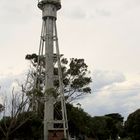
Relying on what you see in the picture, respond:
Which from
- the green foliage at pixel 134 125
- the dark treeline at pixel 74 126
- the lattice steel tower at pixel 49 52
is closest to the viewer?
the dark treeline at pixel 74 126

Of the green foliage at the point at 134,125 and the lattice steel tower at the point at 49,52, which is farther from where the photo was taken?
the green foliage at the point at 134,125

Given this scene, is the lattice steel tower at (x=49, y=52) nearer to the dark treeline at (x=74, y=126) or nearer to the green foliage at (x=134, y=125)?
the dark treeline at (x=74, y=126)

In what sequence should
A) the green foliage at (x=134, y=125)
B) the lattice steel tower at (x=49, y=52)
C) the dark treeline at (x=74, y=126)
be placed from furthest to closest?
the green foliage at (x=134, y=125) < the lattice steel tower at (x=49, y=52) < the dark treeline at (x=74, y=126)

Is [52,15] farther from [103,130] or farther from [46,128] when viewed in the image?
[103,130]

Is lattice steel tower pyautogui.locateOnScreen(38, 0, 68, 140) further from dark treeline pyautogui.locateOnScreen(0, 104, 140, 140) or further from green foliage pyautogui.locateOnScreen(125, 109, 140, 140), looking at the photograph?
green foliage pyautogui.locateOnScreen(125, 109, 140, 140)

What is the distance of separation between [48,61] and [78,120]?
57.9ft

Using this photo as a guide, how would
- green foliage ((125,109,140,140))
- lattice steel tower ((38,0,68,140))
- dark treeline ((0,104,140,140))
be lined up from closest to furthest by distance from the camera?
dark treeline ((0,104,140,140)), lattice steel tower ((38,0,68,140)), green foliage ((125,109,140,140))

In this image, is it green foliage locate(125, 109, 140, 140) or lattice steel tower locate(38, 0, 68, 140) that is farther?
green foliage locate(125, 109, 140, 140)

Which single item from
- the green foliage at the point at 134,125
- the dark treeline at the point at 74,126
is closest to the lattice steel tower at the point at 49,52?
the dark treeline at the point at 74,126

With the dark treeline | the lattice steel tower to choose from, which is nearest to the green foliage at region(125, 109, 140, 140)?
the dark treeline

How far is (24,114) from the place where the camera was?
42.4 m

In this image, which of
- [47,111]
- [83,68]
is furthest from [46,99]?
[83,68]

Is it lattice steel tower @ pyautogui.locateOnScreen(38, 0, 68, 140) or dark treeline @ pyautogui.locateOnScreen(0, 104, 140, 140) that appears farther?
lattice steel tower @ pyautogui.locateOnScreen(38, 0, 68, 140)

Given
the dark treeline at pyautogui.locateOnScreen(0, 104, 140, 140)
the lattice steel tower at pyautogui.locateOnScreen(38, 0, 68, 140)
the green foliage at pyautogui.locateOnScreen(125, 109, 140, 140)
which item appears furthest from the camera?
the green foliage at pyautogui.locateOnScreen(125, 109, 140, 140)
